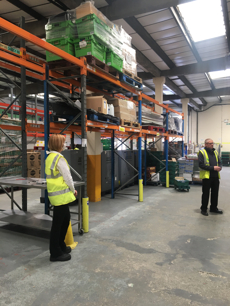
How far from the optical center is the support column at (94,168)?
6984mm

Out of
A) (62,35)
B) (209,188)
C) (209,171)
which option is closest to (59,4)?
(62,35)

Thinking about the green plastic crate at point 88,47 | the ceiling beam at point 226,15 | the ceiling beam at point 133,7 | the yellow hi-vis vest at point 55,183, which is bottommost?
the yellow hi-vis vest at point 55,183

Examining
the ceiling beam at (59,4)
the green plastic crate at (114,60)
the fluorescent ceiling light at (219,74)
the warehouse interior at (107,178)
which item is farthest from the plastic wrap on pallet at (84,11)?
the fluorescent ceiling light at (219,74)

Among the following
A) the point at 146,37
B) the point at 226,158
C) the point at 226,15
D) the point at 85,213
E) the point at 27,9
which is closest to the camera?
the point at 85,213

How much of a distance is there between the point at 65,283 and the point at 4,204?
4.77 m

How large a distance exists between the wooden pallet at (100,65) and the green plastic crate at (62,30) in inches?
22.6

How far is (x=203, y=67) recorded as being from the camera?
1152cm

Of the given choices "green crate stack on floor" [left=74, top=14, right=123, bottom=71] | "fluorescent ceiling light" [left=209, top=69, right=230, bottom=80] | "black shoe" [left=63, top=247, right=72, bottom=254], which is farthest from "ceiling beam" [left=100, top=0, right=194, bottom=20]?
"fluorescent ceiling light" [left=209, top=69, right=230, bottom=80]

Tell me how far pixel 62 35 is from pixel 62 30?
0.12 meters

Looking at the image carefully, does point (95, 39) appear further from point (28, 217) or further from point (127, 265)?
point (127, 265)

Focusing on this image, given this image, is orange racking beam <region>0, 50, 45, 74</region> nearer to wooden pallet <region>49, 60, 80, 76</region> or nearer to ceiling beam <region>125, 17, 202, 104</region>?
wooden pallet <region>49, 60, 80, 76</region>

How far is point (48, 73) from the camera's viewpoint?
4.74m

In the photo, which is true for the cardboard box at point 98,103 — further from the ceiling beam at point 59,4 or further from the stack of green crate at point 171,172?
the stack of green crate at point 171,172

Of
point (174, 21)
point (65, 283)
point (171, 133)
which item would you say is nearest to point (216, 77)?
point (171, 133)
